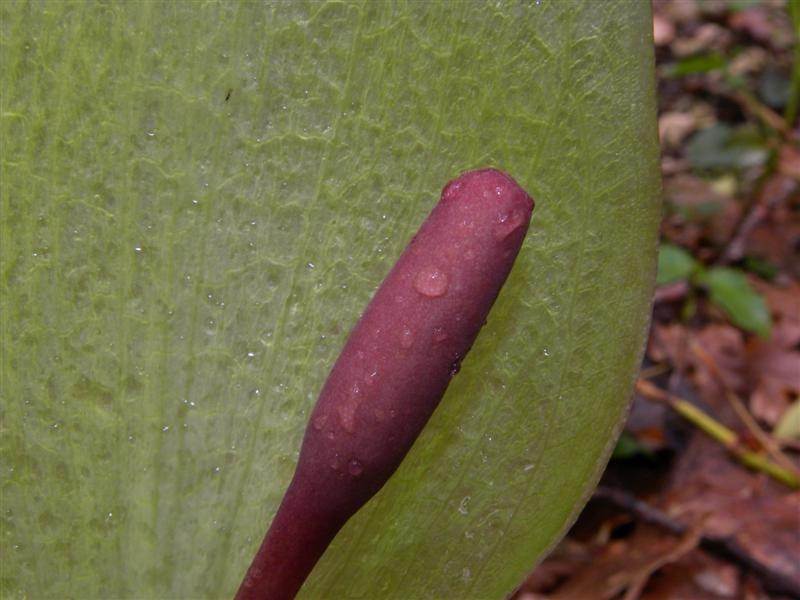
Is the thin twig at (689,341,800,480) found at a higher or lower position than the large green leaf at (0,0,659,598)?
lower

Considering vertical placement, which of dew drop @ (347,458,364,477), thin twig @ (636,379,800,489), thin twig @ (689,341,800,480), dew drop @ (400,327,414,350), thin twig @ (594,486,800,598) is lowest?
thin twig @ (689,341,800,480)

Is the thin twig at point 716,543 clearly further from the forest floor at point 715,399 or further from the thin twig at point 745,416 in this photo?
the thin twig at point 745,416

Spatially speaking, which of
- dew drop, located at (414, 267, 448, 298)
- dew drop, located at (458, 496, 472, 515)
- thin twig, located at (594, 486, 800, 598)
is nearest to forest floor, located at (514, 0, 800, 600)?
thin twig, located at (594, 486, 800, 598)

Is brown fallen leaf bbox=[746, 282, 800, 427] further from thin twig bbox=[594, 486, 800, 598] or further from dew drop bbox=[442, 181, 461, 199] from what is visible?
dew drop bbox=[442, 181, 461, 199]

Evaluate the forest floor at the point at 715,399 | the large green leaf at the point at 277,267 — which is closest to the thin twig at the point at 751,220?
the forest floor at the point at 715,399

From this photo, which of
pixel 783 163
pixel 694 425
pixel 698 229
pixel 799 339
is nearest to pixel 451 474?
pixel 694 425

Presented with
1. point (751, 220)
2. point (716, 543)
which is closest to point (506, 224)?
point (716, 543)

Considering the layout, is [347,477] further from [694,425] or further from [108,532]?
[694,425]
